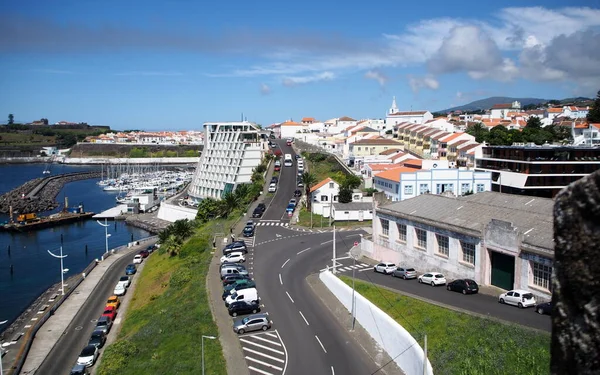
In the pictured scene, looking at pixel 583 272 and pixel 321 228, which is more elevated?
pixel 583 272

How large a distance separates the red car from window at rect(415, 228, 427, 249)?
67.7 feet

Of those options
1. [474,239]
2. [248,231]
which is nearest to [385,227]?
[474,239]

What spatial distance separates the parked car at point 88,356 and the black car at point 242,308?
25.5ft

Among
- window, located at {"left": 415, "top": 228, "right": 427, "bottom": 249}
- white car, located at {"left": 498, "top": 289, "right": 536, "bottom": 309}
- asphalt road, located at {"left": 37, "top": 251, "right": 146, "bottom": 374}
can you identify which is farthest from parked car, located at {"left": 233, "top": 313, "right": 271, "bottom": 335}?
window, located at {"left": 415, "top": 228, "right": 427, "bottom": 249}

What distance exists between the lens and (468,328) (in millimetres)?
20609

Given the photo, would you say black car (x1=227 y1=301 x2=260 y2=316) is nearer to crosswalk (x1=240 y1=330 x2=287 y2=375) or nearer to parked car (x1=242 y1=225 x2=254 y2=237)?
crosswalk (x1=240 y1=330 x2=287 y2=375)

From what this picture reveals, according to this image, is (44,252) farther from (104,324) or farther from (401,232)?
(401,232)

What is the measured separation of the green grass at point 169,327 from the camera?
74.1 feet

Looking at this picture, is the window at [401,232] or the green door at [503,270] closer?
the green door at [503,270]

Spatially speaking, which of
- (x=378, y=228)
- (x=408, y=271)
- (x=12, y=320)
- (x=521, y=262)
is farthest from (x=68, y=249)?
(x=521, y=262)

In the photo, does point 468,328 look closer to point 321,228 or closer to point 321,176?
point 321,228

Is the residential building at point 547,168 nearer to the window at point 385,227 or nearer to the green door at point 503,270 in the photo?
the window at point 385,227

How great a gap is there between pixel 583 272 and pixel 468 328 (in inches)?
724

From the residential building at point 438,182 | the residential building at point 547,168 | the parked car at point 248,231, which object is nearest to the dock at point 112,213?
the parked car at point 248,231
